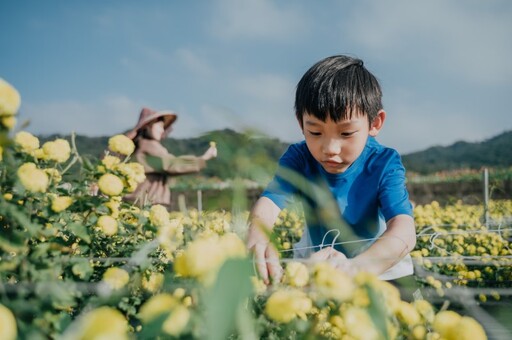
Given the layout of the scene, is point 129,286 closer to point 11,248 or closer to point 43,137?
point 11,248

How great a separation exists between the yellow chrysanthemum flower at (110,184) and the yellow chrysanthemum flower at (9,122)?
0.85 feet

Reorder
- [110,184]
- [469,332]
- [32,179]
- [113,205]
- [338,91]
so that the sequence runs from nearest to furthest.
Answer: [469,332] → [32,179] → [110,184] → [113,205] → [338,91]

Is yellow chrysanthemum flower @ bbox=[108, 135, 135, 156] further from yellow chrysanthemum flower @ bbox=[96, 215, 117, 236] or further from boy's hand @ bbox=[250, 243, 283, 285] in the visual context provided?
boy's hand @ bbox=[250, 243, 283, 285]

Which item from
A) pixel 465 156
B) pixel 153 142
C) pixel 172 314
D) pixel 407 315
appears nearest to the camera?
pixel 172 314

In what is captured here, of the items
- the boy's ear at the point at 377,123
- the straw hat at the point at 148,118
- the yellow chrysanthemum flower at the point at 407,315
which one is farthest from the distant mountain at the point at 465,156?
the yellow chrysanthemum flower at the point at 407,315

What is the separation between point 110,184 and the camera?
2.99ft

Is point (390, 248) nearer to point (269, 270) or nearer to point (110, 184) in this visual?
point (269, 270)

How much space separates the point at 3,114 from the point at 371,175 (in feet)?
4.24

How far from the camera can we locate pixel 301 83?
65.7 inches

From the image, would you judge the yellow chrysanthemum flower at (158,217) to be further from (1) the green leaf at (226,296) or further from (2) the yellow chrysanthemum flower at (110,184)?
(1) the green leaf at (226,296)

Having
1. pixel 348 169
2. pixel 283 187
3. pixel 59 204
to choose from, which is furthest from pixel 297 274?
pixel 348 169

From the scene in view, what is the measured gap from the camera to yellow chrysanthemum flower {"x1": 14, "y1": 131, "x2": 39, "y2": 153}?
887 mm

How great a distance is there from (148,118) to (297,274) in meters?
4.00

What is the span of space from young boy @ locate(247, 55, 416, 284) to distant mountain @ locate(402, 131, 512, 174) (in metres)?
18.1
